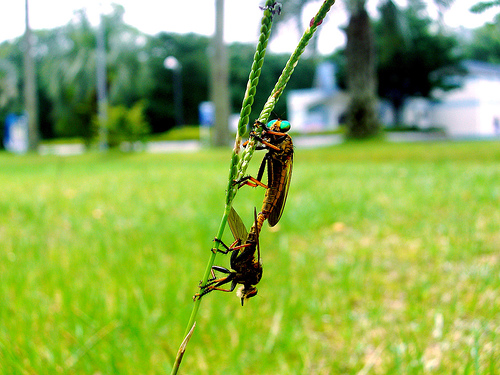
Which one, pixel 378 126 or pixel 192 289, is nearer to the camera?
pixel 192 289

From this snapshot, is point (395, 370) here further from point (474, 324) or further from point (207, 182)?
point (207, 182)

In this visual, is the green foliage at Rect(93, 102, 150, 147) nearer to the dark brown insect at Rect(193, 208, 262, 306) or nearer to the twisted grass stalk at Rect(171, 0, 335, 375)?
the dark brown insect at Rect(193, 208, 262, 306)

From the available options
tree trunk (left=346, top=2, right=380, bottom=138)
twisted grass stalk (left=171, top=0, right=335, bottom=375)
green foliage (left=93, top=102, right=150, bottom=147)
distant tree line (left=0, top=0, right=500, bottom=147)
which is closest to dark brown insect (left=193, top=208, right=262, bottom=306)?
twisted grass stalk (left=171, top=0, right=335, bottom=375)

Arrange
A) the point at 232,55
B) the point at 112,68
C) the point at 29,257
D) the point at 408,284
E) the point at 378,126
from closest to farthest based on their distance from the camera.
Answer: the point at 408,284 < the point at 29,257 < the point at 378,126 < the point at 232,55 < the point at 112,68

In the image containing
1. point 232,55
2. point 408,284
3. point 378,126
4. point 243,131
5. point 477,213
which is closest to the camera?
point 243,131

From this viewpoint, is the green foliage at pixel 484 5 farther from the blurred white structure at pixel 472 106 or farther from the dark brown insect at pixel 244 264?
the blurred white structure at pixel 472 106

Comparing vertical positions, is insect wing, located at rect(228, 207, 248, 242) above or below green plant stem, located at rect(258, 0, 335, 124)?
below

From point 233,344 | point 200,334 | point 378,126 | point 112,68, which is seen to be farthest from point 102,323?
point 112,68
